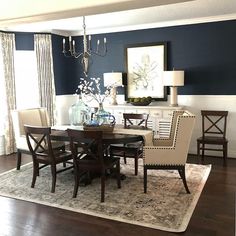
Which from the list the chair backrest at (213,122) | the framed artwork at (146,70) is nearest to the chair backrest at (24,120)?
the framed artwork at (146,70)

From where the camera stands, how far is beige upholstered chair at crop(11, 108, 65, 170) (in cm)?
471

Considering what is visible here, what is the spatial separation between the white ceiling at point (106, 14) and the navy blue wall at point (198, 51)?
0.15m

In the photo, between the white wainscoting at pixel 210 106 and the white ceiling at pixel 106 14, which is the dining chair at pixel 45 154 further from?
the white wainscoting at pixel 210 106

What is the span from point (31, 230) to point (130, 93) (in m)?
3.98

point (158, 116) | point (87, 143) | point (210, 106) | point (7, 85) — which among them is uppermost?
point (7, 85)

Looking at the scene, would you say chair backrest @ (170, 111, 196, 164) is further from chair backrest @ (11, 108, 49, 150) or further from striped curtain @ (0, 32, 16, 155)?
striped curtain @ (0, 32, 16, 155)

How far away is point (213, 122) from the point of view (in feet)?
18.0

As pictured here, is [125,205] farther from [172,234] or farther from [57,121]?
[57,121]

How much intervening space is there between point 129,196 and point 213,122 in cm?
266

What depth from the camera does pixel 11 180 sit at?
14.2 feet

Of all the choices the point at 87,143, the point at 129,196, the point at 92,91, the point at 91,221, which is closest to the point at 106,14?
the point at 92,91

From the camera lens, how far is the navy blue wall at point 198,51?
5350 mm

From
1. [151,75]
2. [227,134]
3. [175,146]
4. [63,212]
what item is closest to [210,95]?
[227,134]

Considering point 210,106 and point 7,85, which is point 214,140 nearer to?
point 210,106
